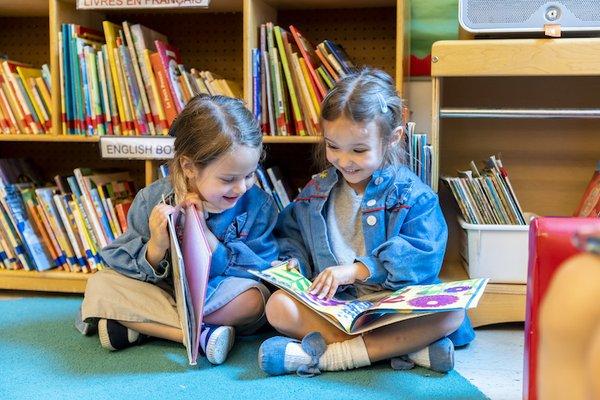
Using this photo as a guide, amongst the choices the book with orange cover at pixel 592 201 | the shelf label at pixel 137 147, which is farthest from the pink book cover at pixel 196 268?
the book with orange cover at pixel 592 201

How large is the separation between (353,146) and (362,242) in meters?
0.21

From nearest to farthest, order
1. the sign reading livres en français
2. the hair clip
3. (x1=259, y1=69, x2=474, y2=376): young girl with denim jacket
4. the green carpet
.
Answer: the green carpet < (x1=259, y1=69, x2=474, y2=376): young girl with denim jacket < the hair clip < the sign reading livres en français

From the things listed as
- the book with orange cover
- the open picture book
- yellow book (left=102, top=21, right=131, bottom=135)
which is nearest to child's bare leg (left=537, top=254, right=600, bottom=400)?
the open picture book

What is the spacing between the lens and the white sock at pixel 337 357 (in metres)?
1.16

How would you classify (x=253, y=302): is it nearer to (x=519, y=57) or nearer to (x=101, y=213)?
(x=101, y=213)

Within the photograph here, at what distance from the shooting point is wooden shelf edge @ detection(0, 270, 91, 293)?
166cm

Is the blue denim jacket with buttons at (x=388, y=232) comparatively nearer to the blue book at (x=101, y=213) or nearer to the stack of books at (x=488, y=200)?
the stack of books at (x=488, y=200)

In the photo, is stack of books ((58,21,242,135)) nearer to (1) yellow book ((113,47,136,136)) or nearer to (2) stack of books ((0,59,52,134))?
(1) yellow book ((113,47,136,136))

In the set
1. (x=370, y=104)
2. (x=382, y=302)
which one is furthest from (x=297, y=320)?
(x=370, y=104)

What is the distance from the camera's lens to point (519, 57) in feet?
4.31

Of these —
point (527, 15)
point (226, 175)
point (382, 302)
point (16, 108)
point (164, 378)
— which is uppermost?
point (527, 15)

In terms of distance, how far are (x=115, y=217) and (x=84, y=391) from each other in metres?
0.67

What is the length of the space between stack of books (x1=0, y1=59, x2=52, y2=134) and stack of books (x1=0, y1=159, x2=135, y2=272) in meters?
0.14

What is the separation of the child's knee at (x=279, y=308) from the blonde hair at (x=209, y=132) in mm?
293
